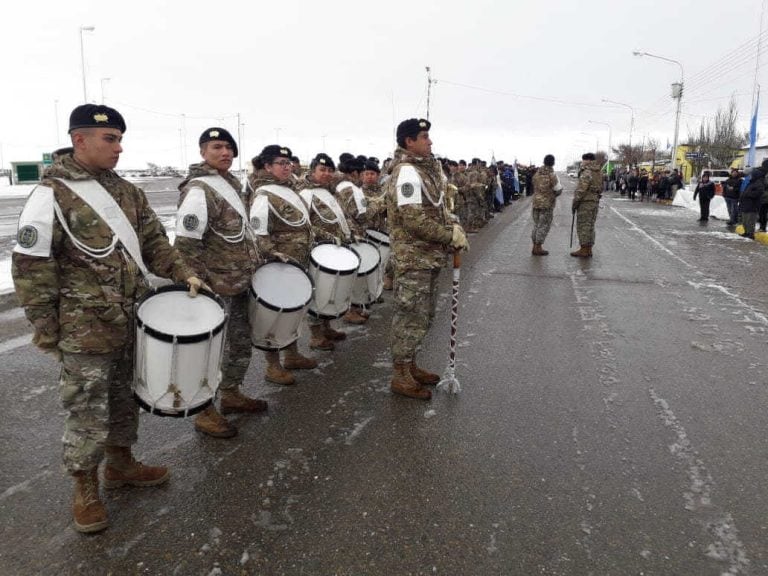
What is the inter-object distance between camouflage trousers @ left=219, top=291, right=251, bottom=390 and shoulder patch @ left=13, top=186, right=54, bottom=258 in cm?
155

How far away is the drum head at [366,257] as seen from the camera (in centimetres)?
538

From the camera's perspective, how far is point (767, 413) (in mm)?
4059

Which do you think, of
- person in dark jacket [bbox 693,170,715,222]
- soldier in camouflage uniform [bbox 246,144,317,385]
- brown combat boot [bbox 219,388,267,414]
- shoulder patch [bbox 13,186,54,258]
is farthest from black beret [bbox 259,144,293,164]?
person in dark jacket [bbox 693,170,715,222]

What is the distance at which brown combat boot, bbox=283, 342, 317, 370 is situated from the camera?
502 cm

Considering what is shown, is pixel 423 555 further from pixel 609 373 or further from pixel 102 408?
pixel 609 373

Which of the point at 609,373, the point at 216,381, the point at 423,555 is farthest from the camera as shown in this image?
the point at 609,373

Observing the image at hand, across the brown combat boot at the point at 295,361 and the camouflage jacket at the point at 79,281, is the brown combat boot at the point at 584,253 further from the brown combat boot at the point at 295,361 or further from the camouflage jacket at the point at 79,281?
the camouflage jacket at the point at 79,281

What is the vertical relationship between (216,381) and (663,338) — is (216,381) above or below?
above

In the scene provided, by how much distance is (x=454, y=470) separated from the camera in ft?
10.8

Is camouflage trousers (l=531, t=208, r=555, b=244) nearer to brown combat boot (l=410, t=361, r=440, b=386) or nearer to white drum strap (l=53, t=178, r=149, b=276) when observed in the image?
brown combat boot (l=410, t=361, r=440, b=386)

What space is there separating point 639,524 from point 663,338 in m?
3.54

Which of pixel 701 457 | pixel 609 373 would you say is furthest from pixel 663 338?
pixel 701 457

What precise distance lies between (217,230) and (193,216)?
22cm

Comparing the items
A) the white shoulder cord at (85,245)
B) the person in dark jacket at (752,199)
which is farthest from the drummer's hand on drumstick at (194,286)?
the person in dark jacket at (752,199)
